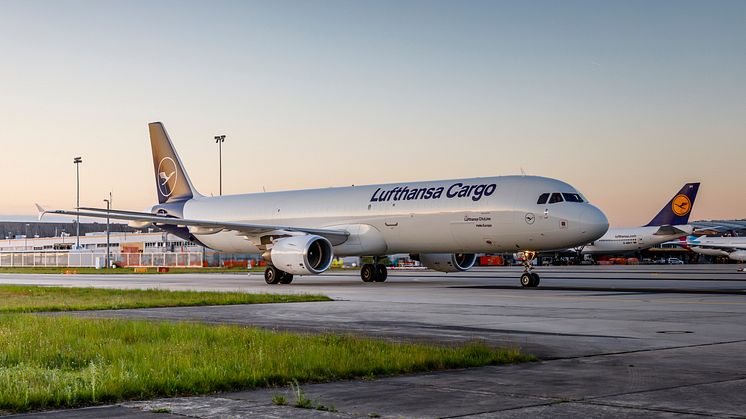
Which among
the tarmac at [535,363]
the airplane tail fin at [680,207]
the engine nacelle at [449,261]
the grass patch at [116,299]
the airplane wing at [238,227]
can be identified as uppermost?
the airplane tail fin at [680,207]

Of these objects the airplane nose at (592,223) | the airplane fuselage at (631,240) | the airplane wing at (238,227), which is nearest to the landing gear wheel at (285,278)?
the airplane wing at (238,227)

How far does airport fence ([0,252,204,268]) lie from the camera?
7631cm

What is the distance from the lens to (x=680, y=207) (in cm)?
7325

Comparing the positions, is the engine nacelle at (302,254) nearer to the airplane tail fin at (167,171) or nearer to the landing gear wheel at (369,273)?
the landing gear wheel at (369,273)

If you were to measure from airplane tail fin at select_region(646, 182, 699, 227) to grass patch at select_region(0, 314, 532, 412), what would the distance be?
6416cm

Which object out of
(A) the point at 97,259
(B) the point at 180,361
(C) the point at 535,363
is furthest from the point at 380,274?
(A) the point at 97,259

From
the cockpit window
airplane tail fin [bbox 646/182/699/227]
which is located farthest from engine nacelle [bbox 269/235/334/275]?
airplane tail fin [bbox 646/182/699/227]

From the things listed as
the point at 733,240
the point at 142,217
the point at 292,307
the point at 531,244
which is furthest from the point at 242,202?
the point at 733,240

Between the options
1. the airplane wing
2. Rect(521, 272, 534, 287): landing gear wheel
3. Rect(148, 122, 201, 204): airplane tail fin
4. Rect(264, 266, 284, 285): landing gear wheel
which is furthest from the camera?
Rect(148, 122, 201, 204): airplane tail fin

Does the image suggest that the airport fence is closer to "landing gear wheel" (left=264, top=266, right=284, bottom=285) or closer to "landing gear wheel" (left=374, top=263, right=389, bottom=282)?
"landing gear wheel" (left=374, top=263, right=389, bottom=282)

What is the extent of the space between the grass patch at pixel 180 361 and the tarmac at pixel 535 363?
1.25 feet

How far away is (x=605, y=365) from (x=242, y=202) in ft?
109

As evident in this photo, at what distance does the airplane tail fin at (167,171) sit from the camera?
4538cm

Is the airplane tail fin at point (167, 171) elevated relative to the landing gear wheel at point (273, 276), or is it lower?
A: elevated
